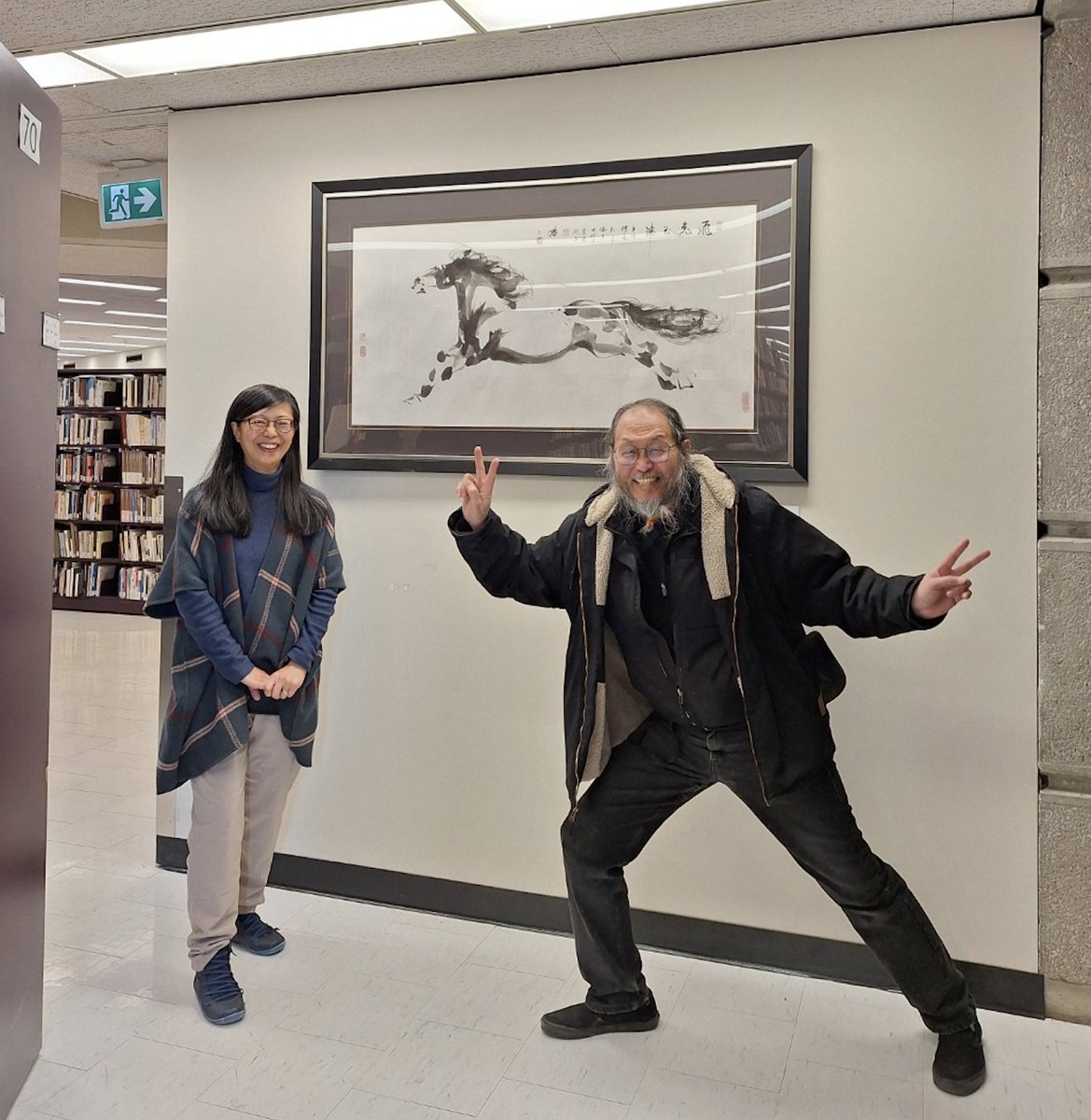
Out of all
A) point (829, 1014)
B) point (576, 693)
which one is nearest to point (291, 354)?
point (576, 693)

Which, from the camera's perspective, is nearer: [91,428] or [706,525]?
[706,525]

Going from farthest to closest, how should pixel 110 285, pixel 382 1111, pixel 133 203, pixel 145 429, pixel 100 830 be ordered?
pixel 145 429, pixel 110 285, pixel 100 830, pixel 133 203, pixel 382 1111

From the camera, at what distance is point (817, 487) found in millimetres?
2807

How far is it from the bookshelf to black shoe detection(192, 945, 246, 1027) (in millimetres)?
8579

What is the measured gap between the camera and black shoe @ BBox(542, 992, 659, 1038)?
8.23 ft

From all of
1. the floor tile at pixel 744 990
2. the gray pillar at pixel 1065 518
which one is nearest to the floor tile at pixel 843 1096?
the floor tile at pixel 744 990

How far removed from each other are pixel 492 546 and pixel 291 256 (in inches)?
57.8

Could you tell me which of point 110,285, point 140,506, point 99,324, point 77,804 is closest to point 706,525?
point 77,804

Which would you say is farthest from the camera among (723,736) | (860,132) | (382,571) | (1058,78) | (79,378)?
(79,378)

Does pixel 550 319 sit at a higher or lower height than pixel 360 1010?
higher

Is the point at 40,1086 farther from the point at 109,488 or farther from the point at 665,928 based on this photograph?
the point at 109,488

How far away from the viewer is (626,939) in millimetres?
2549

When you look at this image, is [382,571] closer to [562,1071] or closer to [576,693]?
[576,693]

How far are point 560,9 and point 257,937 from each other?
2638mm
